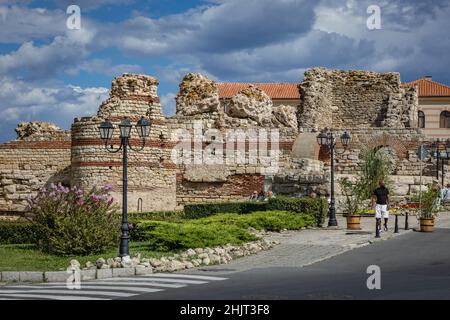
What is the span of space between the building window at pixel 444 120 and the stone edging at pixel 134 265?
50125mm

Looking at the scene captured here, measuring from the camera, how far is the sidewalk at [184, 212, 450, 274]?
56.5 feet

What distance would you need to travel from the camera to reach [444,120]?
6631 cm

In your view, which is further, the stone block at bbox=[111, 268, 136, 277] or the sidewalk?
the sidewalk

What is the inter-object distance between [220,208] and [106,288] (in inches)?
566

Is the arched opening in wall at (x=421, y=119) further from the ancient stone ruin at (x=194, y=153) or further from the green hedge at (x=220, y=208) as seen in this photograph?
the green hedge at (x=220, y=208)

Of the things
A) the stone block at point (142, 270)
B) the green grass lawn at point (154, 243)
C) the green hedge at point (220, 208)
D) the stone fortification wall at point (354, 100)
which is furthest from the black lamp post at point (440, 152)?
the stone block at point (142, 270)

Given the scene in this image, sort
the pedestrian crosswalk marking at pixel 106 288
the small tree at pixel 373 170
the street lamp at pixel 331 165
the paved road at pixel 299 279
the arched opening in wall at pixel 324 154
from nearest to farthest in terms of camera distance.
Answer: the paved road at pixel 299 279 → the pedestrian crosswalk marking at pixel 106 288 → the street lamp at pixel 331 165 → the small tree at pixel 373 170 → the arched opening in wall at pixel 324 154

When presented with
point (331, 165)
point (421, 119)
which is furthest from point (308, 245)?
point (421, 119)

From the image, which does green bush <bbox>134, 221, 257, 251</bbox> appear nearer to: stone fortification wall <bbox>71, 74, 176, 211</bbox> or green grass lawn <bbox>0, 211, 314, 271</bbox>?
green grass lawn <bbox>0, 211, 314, 271</bbox>

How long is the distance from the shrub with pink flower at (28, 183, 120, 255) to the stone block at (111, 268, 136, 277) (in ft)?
6.87

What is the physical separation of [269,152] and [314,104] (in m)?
7.90

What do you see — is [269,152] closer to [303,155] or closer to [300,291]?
[303,155]

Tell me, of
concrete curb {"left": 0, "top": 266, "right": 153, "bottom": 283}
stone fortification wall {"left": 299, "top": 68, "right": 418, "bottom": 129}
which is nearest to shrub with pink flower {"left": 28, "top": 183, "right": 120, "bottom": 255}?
concrete curb {"left": 0, "top": 266, "right": 153, "bottom": 283}

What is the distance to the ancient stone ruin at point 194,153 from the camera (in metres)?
30.9
